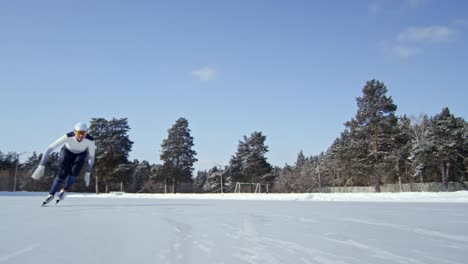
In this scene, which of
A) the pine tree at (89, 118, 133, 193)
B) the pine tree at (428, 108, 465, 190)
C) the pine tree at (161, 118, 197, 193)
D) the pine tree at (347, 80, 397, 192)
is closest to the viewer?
the pine tree at (347, 80, 397, 192)

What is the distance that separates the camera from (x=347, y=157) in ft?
127

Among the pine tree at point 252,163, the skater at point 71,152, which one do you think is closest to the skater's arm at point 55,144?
the skater at point 71,152

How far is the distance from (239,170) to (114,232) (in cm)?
6143

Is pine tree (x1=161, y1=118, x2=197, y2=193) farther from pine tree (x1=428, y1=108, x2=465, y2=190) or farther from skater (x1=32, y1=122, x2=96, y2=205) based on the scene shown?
skater (x1=32, y1=122, x2=96, y2=205)

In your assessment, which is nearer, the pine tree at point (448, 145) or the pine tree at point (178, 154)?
the pine tree at point (448, 145)

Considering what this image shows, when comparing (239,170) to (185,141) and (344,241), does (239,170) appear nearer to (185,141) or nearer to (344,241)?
(185,141)

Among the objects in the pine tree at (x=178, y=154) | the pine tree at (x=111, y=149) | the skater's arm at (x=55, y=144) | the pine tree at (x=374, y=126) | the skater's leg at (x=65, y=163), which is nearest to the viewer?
the skater's arm at (x=55, y=144)

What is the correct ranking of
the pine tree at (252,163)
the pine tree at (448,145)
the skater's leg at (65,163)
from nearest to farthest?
the skater's leg at (65,163)
the pine tree at (448,145)
the pine tree at (252,163)

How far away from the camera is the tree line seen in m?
36.6

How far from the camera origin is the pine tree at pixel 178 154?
55000mm

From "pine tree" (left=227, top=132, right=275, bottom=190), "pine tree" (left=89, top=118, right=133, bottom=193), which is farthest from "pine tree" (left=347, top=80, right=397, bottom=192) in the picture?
"pine tree" (left=89, top=118, right=133, bottom=193)

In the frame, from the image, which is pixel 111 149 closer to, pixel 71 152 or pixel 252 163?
pixel 252 163

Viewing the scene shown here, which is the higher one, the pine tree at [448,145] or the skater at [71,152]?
the pine tree at [448,145]

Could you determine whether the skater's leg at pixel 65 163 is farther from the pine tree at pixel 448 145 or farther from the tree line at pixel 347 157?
the pine tree at pixel 448 145
